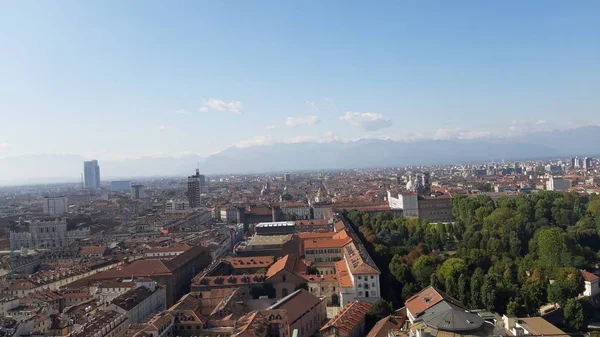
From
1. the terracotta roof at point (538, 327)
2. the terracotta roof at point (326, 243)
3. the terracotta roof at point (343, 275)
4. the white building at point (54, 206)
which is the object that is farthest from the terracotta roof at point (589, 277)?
the white building at point (54, 206)

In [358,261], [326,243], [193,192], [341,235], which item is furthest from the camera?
[193,192]

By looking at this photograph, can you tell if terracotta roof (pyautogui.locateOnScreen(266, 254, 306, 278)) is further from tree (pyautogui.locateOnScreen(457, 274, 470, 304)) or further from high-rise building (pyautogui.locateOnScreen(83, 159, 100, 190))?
high-rise building (pyautogui.locateOnScreen(83, 159, 100, 190))

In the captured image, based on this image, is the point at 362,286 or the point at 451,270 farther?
the point at 451,270

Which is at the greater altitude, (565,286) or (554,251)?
(554,251)

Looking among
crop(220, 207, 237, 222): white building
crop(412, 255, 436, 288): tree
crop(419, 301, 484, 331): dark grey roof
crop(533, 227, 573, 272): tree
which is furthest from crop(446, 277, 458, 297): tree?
Result: crop(220, 207, 237, 222): white building

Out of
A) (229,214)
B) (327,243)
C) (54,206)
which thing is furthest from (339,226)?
(54,206)

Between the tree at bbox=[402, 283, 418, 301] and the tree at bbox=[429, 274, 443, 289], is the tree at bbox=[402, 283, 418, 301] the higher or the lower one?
the lower one

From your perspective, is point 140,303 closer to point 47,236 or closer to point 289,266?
point 289,266

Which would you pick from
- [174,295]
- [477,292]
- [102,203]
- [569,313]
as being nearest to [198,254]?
[174,295]
